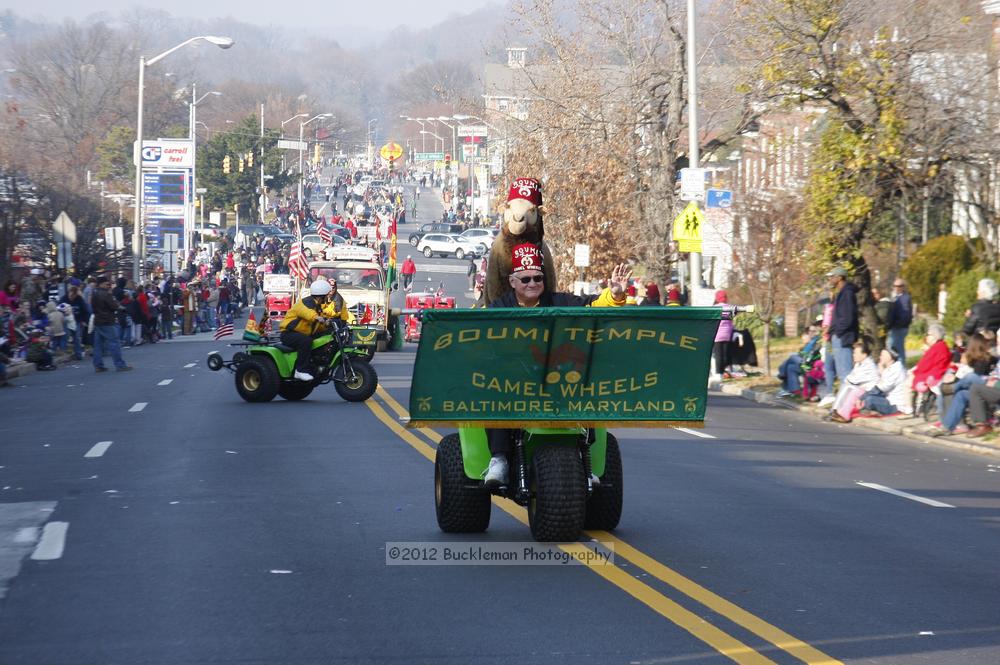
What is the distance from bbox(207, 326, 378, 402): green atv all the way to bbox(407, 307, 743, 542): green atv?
13.2m

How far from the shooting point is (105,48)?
122 metres

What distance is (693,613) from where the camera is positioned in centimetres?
783

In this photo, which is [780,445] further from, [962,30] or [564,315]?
[962,30]

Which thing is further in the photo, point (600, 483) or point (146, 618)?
point (600, 483)

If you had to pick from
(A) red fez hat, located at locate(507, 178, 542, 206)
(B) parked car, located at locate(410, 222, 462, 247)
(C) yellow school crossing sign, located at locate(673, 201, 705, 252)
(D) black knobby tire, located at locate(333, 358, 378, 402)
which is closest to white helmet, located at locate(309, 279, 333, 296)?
(D) black knobby tire, located at locate(333, 358, 378, 402)

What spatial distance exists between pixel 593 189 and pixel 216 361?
79.1 feet

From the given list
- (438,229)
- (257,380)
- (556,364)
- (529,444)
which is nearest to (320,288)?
(257,380)

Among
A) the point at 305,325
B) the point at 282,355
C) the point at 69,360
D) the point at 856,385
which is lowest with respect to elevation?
the point at 69,360

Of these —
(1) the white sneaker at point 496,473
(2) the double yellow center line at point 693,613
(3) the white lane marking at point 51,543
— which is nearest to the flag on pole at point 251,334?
(3) the white lane marking at point 51,543

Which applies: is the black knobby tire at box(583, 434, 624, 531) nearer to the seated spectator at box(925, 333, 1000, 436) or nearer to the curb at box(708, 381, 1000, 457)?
the curb at box(708, 381, 1000, 457)

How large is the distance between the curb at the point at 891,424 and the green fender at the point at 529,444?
9.46 m

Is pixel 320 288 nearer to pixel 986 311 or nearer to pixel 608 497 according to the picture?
pixel 986 311

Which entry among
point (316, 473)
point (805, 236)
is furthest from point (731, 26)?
point (316, 473)

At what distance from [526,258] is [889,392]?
A: 13449mm
